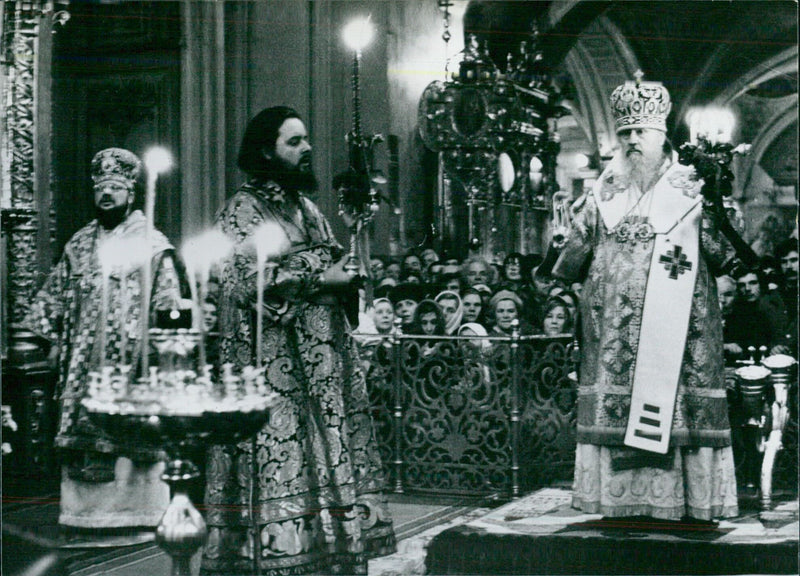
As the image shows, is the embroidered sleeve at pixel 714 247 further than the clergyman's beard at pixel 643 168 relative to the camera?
No

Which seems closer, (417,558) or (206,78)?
(417,558)

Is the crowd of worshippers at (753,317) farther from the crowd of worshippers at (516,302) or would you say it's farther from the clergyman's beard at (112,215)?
the clergyman's beard at (112,215)

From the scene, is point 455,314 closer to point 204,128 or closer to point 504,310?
point 504,310

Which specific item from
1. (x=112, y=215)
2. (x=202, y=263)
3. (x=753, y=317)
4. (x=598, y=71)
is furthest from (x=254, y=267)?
(x=598, y=71)

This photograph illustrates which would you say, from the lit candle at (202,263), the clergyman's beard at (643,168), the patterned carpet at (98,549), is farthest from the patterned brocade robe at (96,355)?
the clergyman's beard at (643,168)

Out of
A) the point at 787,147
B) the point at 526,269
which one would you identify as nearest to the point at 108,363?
the point at 526,269

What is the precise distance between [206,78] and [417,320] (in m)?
1.78

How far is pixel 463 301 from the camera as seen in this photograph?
7.07 meters

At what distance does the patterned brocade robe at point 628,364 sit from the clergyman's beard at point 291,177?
1276mm

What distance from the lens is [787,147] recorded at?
12.0 m

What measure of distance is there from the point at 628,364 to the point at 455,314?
8.07ft

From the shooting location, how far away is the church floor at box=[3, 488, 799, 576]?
436 cm

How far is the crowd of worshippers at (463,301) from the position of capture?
669cm

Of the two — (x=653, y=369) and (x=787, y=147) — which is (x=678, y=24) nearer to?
(x=787, y=147)
